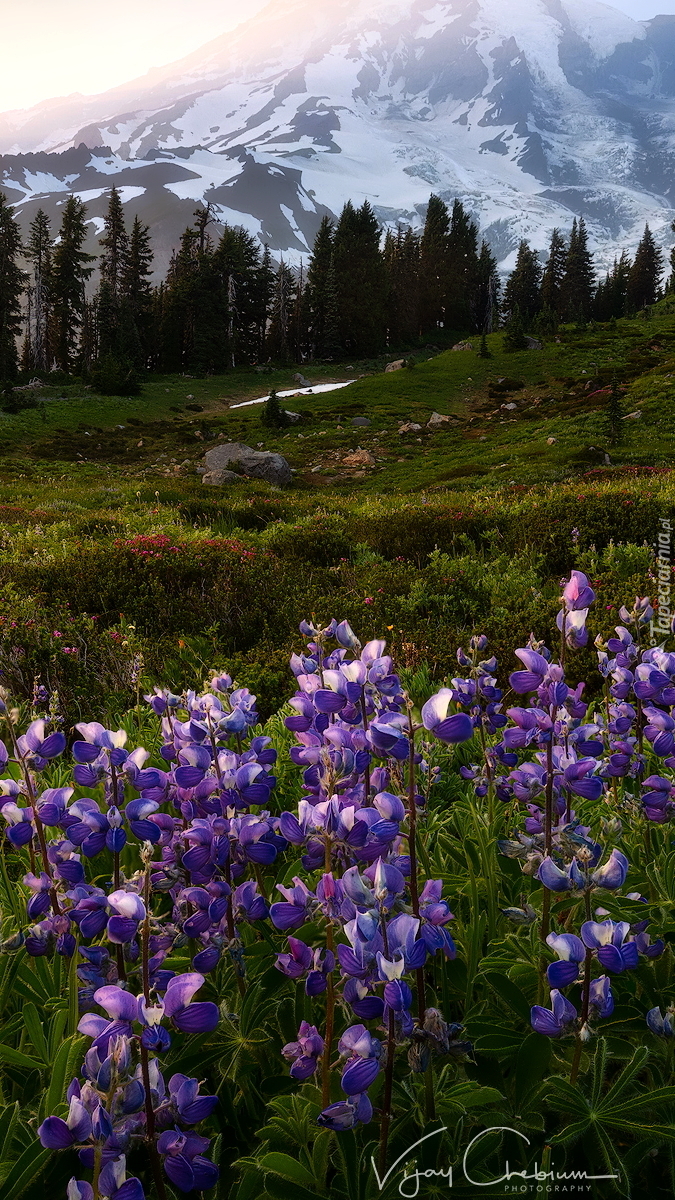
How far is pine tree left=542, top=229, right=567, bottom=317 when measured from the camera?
77938mm

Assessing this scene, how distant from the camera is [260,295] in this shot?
222ft

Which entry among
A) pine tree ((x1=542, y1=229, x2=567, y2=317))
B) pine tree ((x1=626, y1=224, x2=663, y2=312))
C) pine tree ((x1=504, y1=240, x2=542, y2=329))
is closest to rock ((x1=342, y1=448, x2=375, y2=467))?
pine tree ((x1=542, y1=229, x2=567, y2=317))

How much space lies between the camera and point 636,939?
5.10 ft

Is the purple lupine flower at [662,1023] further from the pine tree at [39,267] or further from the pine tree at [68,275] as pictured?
the pine tree at [68,275]

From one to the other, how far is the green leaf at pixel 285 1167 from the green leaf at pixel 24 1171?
40cm

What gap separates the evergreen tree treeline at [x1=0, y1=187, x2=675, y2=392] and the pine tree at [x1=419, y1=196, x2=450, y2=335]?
0.17 meters

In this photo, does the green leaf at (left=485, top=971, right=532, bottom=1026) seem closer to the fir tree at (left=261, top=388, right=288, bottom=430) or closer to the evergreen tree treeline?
the fir tree at (left=261, top=388, right=288, bottom=430)

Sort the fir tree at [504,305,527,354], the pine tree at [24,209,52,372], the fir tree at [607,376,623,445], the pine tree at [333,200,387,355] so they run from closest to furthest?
the fir tree at [607,376,623,445]
the pine tree at [24,209,52,372]
the fir tree at [504,305,527,354]
the pine tree at [333,200,387,355]

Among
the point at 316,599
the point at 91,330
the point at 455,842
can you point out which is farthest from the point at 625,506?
the point at 91,330

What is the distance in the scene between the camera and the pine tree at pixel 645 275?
85.0 metres

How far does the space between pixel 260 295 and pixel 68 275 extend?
1928 cm

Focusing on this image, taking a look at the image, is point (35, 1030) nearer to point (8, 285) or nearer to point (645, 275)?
point (8, 285)

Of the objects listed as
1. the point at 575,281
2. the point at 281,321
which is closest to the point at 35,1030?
the point at 281,321

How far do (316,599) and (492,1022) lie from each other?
5710 mm
